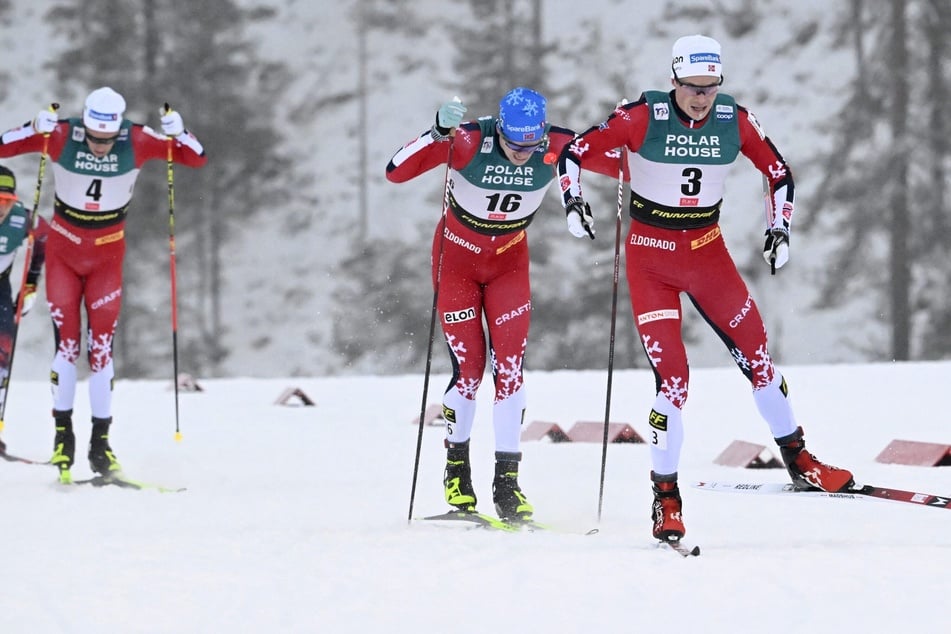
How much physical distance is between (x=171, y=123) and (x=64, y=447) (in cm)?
249

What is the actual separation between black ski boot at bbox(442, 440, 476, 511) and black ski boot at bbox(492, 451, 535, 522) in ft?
0.52

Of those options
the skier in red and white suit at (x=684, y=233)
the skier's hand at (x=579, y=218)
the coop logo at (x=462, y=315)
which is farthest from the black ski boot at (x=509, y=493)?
the skier's hand at (x=579, y=218)

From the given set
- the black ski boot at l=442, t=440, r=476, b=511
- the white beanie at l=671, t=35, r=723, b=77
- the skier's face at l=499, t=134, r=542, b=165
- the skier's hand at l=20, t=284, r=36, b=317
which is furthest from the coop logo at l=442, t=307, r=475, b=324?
the skier's hand at l=20, t=284, r=36, b=317

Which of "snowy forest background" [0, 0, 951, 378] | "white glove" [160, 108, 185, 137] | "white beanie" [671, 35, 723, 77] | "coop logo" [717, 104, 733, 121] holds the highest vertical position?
"snowy forest background" [0, 0, 951, 378]

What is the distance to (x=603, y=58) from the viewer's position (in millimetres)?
32750

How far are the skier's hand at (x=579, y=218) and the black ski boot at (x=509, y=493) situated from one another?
4.95 ft

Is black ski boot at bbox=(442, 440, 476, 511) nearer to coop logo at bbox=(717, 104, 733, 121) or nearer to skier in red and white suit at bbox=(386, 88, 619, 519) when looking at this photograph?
skier in red and white suit at bbox=(386, 88, 619, 519)

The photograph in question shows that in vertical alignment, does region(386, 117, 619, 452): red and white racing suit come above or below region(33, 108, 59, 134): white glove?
below

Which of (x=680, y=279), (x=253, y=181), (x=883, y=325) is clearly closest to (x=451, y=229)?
(x=680, y=279)

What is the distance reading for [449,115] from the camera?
5980mm

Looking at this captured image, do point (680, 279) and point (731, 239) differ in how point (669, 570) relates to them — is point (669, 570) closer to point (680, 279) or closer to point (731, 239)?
point (680, 279)

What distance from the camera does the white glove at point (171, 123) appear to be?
8.06m

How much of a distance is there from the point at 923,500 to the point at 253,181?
1154 inches

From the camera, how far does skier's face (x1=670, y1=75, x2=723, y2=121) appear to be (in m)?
5.36
